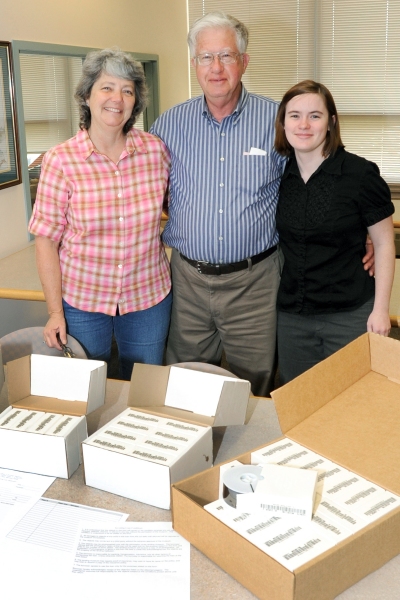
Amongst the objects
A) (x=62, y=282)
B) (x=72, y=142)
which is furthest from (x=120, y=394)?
(x=72, y=142)

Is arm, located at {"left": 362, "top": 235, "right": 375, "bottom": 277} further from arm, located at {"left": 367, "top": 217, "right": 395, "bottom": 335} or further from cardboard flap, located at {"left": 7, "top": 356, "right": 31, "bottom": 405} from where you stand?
cardboard flap, located at {"left": 7, "top": 356, "right": 31, "bottom": 405}

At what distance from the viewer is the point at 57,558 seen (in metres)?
1.19

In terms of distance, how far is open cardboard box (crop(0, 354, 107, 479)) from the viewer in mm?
1412

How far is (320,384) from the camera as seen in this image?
151cm

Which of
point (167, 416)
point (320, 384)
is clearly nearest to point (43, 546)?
point (167, 416)

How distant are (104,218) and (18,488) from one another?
0.93m

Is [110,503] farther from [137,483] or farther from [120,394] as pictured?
[120,394]

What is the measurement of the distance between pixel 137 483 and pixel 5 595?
33 cm

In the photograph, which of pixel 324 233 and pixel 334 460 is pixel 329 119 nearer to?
pixel 324 233

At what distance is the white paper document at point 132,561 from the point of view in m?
1.11

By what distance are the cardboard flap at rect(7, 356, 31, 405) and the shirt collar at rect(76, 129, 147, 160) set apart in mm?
702

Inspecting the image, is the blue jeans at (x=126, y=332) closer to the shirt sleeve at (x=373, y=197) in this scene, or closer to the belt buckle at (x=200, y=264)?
the belt buckle at (x=200, y=264)

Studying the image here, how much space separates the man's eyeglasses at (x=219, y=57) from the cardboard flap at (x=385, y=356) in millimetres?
1056

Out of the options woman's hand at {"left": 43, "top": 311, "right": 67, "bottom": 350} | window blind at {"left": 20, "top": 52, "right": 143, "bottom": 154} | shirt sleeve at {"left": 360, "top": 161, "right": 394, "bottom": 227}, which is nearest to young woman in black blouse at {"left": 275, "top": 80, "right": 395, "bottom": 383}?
shirt sleeve at {"left": 360, "top": 161, "right": 394, "bottom": 227}
